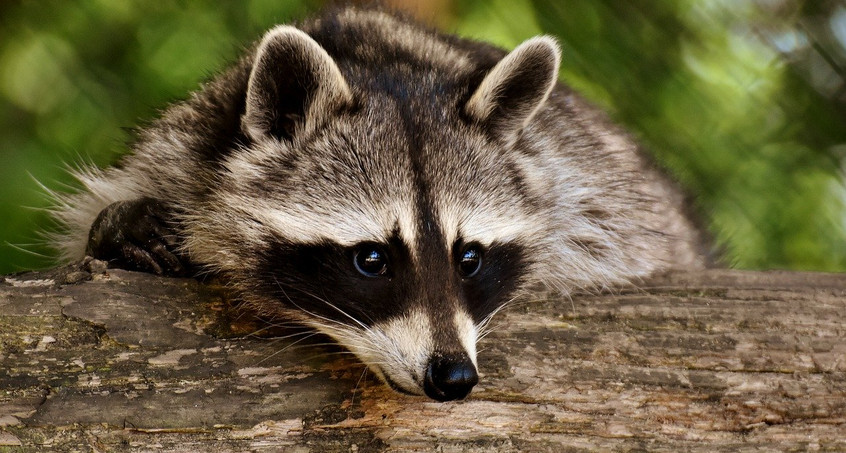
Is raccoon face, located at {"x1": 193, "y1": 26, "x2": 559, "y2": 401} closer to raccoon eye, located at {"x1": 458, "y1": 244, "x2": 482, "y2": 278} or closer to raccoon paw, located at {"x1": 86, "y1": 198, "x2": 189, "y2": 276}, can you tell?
raccoon eye, located at {"x1": 458, "y1": 244, "x2": 482, "y2": 278}

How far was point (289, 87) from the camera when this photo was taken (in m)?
2.71

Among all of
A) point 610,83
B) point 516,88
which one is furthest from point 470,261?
point 610,83

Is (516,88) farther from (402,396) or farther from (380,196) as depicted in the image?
(402,396)

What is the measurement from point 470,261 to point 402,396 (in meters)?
0.48

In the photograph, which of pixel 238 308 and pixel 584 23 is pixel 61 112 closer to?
pixel 238 308

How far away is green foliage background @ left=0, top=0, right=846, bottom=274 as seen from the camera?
387 cm

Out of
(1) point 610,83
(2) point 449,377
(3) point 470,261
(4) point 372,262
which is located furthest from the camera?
(1) point 610,83

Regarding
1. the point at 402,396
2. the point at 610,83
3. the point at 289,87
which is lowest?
the point at 402,396

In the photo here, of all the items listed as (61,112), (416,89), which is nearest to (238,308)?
(416,89)

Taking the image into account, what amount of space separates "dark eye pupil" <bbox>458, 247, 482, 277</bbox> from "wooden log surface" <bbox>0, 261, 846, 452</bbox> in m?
0.31

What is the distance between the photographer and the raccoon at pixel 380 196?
99.2 inches

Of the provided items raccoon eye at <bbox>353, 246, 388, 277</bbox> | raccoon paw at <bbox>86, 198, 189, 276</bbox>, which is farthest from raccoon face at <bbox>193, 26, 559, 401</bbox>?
raccoon paw at <bbox>86, 198, 189, 276</bbox>

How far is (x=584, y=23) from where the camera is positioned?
3957 mm

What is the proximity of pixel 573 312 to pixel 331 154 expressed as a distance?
3.49 ft
